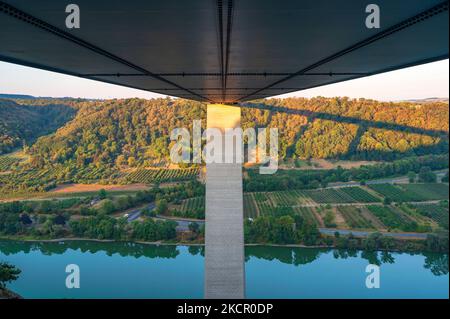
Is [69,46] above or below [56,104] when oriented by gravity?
below

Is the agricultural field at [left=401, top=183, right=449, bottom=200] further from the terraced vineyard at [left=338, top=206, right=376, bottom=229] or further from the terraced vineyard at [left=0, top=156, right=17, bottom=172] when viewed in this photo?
the terraced vineyard at [left=0, top=156, right=17, bottom=172]

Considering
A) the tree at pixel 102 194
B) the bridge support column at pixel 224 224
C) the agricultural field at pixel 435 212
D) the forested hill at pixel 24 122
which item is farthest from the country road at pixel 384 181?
the forested hill at pixel 24 122

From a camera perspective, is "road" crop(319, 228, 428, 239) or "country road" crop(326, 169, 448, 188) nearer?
"road" crop(319, 228, 428, 239)

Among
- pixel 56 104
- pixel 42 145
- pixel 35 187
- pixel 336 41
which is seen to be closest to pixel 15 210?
pixel 35 187

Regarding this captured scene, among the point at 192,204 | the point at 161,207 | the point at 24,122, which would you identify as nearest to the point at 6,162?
the point at 24,122

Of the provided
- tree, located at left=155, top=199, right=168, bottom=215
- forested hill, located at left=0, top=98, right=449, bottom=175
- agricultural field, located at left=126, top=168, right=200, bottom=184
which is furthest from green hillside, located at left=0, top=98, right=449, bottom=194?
tree, located at left=155, top=199, right=168, bottom=215

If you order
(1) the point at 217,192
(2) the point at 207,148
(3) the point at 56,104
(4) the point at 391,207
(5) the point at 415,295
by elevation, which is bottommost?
(5) the point at 415,295

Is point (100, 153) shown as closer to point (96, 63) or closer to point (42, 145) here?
point (42, 145)
